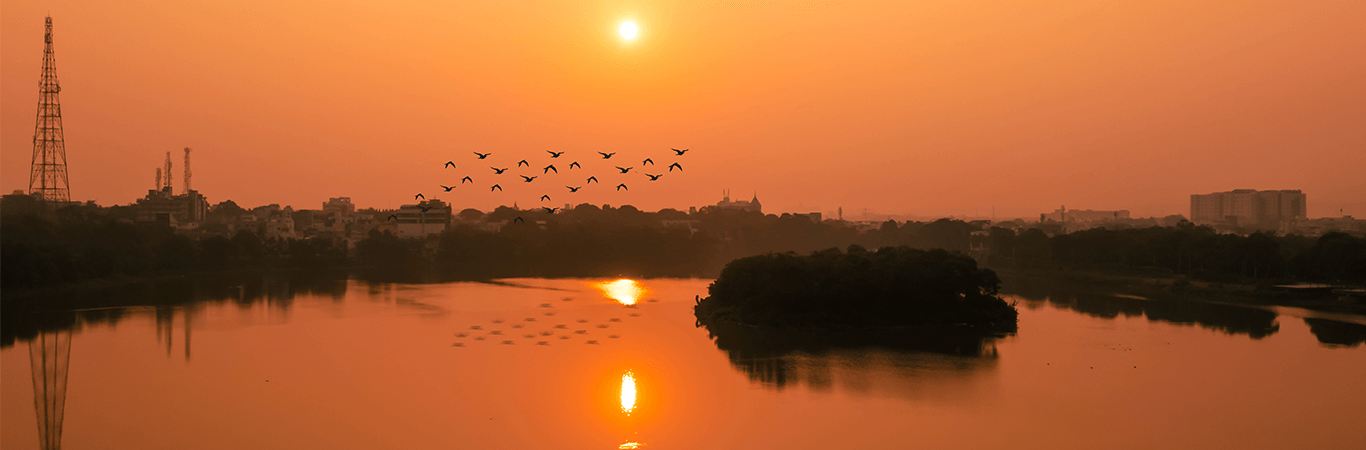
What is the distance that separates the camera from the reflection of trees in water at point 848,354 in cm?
1691

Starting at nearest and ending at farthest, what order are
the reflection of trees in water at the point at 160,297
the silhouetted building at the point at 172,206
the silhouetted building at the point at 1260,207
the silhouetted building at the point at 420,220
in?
the reflection of trees in water at the point at 160,297 → the silhouetted building at the point at 172,206 → the silhouetted building at the point at 420,220 → the silhouetted building at the point at 1260,207

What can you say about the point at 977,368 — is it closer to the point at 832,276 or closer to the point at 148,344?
the point at 832,276

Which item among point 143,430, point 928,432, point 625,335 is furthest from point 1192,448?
point 143,430

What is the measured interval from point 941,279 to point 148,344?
1761cm

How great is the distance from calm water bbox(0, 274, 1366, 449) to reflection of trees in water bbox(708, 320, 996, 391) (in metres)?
0.11

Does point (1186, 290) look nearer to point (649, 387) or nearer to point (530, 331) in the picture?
point (530, 331)

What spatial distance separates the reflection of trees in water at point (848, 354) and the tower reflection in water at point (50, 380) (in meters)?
10.6

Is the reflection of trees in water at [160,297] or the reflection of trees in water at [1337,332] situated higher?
the reflection of trees in water at [160,297]

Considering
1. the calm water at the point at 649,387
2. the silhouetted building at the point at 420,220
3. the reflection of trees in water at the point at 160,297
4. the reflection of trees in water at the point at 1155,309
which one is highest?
the silhouetted building at the point at 420,220

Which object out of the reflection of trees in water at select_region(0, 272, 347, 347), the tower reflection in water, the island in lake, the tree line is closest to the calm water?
the tower reflection in water

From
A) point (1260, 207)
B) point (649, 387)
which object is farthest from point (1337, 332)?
point (1260, 207)

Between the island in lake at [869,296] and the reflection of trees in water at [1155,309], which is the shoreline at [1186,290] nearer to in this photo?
the reflection of trees in water at [1155,309]

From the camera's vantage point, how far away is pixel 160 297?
29.0 m

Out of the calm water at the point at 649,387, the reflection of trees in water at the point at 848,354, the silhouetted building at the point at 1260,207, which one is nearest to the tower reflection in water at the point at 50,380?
the calm water at the point at 649,387
